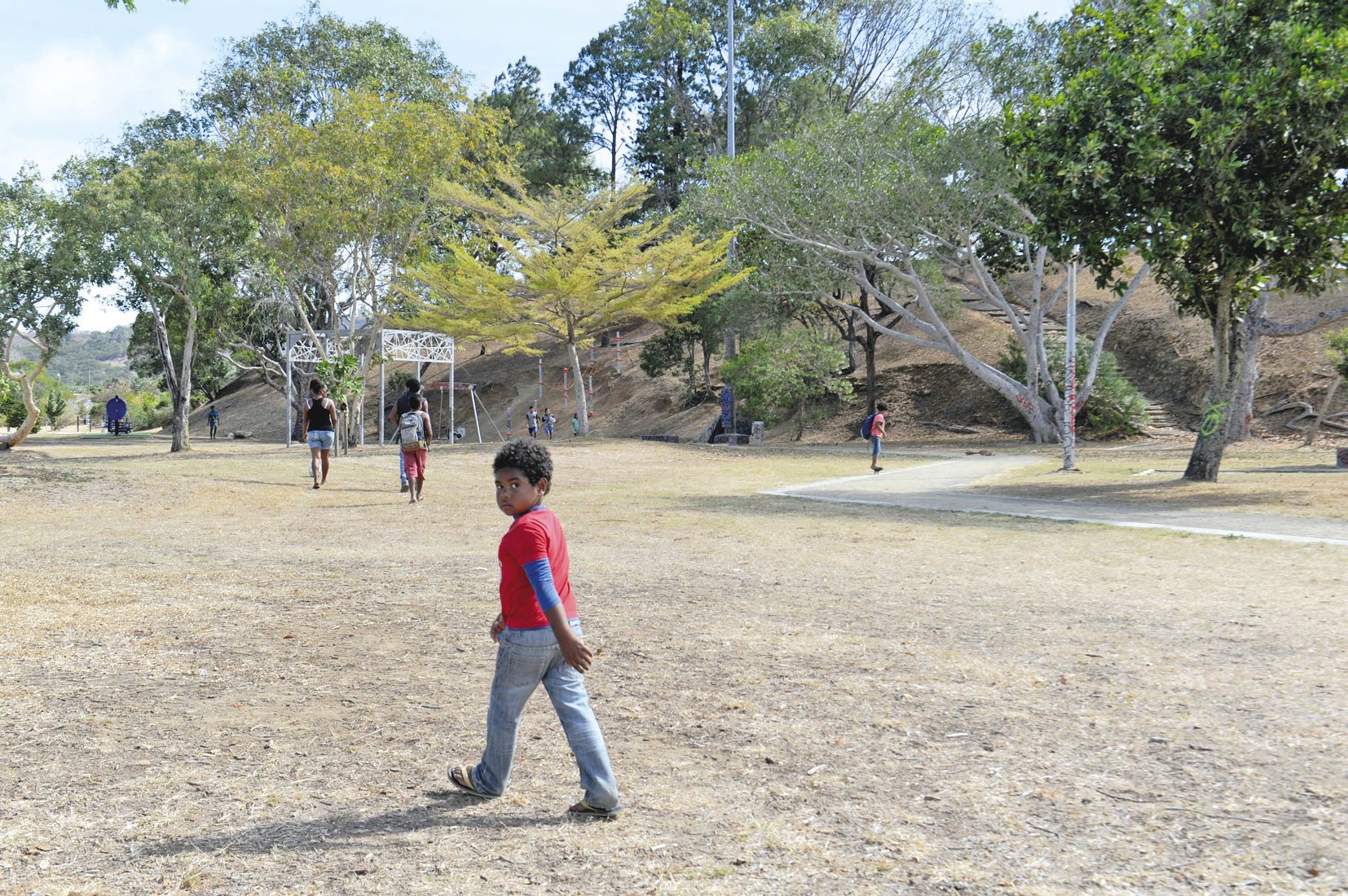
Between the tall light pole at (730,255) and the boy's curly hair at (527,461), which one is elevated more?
the tall light pole at (730,255)

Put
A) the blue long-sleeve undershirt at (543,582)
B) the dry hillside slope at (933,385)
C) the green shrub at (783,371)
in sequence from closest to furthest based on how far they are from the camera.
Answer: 1. the blue long-sleeve undershirt at (543,582)
2. the dry hillside slope at (933,385)
3. the green shrub at (783,371)

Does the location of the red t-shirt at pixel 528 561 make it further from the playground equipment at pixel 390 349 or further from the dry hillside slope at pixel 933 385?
the playground equipment at pixel 390 349

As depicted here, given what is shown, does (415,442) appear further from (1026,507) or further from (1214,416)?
(1214,416)

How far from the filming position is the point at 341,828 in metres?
3.51

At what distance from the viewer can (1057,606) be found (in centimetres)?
734

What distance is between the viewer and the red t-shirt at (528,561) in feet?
11.6

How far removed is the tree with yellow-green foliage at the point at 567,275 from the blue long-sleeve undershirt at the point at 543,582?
3039 cm

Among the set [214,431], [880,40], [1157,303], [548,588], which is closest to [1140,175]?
[548,588]

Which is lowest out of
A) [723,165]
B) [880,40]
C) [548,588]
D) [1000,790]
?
[1000,790]

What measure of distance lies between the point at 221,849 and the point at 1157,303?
40.5 m

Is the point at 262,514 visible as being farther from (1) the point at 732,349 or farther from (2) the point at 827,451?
(1) the point at 732,349

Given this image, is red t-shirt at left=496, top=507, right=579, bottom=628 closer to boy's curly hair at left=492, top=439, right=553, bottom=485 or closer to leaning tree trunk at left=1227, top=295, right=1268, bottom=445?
boy's curly hair at left=492, top=439, right=553, bottom=485

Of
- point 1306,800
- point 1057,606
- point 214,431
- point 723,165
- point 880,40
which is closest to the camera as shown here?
point 1306,800

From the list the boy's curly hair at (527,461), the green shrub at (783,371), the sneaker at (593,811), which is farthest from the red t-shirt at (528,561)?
the green shrub at (783,371)
